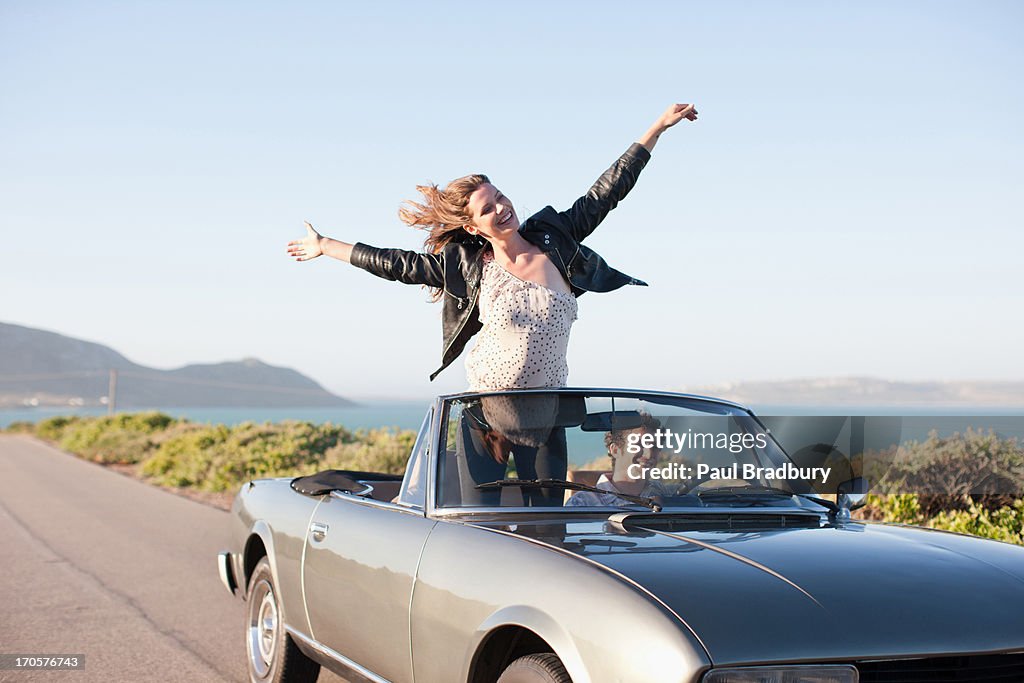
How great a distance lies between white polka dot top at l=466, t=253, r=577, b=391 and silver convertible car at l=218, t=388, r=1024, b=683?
346 mm

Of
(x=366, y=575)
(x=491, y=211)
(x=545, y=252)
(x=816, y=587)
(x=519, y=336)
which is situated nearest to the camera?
(x=816, y=587)

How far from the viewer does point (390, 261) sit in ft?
16.5

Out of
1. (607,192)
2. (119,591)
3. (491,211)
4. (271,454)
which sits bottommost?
(119,591)

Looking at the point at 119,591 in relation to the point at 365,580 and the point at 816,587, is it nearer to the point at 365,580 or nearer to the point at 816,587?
the point at 365,580

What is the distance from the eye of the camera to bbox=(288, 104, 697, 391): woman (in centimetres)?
461

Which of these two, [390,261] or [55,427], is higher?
[390,261]

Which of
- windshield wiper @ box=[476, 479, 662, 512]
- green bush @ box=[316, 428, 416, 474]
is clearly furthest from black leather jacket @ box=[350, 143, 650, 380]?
green bush @ box=[316, 428, 416, 474]

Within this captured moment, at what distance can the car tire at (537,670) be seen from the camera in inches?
114

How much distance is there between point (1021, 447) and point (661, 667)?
6294 mm

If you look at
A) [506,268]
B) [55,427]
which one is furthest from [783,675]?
[55,427]

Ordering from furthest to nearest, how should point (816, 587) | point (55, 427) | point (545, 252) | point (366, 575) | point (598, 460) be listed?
point (55, 427) → point (545, 252) → point (598, 460) → point (366, 575) → point (816, 587)

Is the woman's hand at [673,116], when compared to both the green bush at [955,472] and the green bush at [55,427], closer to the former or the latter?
the green bush at [955,472]

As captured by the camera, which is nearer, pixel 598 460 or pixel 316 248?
pixel 598 460

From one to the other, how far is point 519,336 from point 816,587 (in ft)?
6.72
